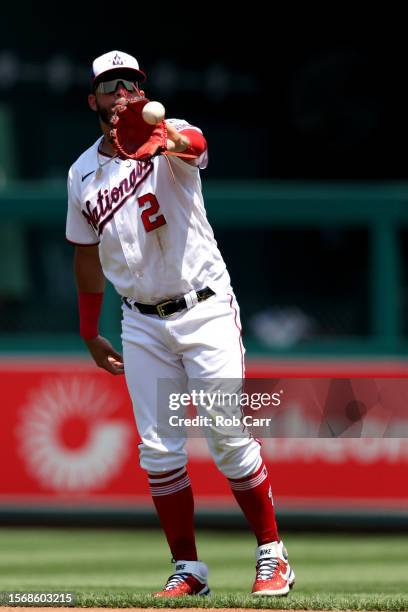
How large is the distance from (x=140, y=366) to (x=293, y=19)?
30.1 ft

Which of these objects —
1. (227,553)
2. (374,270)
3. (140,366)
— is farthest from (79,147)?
(140,366)

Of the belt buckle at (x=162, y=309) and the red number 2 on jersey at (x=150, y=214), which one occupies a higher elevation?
the red number 2 on jersey at (x=150, y=214)

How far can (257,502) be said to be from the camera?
5113 mm

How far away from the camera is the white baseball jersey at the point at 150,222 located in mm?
4973

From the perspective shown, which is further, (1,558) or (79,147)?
(79,147)

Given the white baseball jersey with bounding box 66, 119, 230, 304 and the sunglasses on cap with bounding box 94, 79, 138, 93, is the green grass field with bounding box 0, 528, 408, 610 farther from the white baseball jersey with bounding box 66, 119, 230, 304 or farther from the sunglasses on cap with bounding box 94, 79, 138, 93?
the sunglasses on cap with bounding box 94, 79, 138, 93

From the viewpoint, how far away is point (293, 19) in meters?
13.7

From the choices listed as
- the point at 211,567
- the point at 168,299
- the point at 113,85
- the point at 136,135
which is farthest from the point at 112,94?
the point at 211,567

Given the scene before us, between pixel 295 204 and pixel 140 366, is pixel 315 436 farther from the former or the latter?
pixel 140 366

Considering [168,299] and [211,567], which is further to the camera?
[211,567]

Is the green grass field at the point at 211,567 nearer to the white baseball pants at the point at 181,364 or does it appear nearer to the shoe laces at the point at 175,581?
the shoe laces at the point at 175,581

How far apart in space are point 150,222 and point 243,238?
5.22 meters

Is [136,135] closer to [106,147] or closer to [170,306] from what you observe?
[106,147]

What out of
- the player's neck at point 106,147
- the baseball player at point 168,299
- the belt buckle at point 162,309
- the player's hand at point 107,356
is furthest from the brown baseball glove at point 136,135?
the player's hand at point 107,356
